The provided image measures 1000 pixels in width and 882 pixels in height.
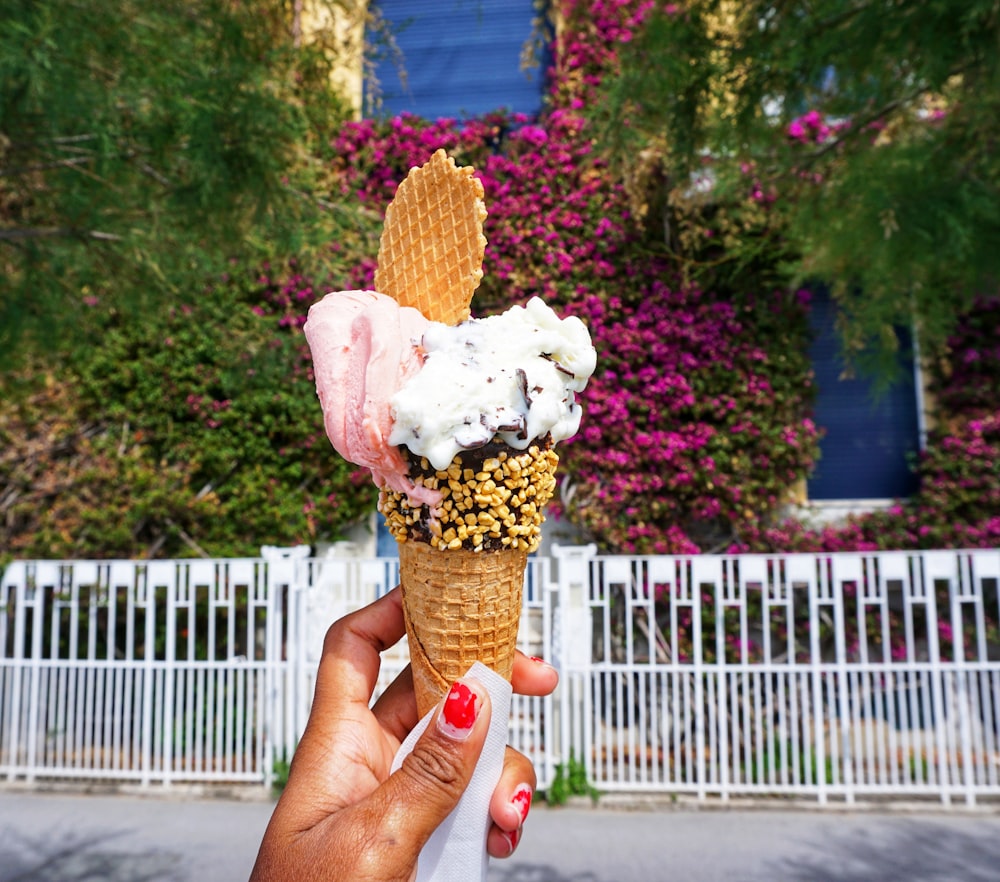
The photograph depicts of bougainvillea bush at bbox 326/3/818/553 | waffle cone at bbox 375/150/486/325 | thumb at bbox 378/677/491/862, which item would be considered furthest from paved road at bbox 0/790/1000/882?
waffle cone at bbox 375/150/486/325

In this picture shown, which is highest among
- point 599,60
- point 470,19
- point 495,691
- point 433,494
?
point 470,19

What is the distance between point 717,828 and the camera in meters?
5.04

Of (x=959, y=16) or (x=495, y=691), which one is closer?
(x=495, y=691)

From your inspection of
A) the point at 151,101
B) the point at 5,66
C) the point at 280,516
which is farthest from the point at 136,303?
the point at 280,516

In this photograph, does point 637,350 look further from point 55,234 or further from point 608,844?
point 55,234

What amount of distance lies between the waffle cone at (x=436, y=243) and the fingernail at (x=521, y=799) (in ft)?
4.11

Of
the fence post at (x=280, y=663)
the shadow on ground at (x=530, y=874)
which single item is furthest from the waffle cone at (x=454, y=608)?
the fence post at (x=280, y=663)

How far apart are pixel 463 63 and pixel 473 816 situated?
9076mm

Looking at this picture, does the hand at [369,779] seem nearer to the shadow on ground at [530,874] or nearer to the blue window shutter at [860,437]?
the shadow on ground at [530,874]

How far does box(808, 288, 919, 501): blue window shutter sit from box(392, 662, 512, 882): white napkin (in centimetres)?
694

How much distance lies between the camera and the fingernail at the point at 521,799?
1849mm

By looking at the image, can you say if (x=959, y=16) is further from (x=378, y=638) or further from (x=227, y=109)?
(x=378, y=638)

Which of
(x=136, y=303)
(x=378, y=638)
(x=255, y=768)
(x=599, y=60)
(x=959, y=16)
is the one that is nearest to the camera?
(x=378, y=638)

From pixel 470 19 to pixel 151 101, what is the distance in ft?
20.5
